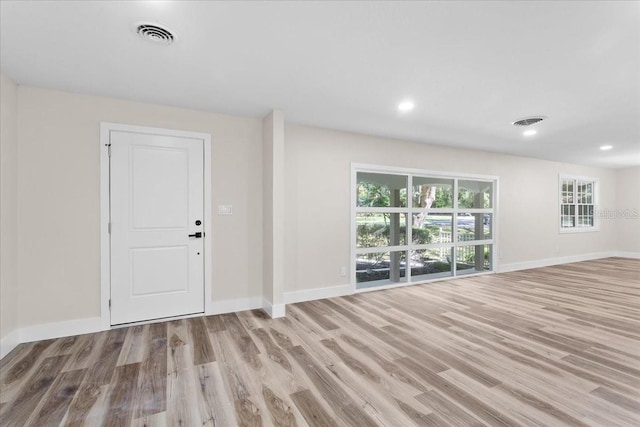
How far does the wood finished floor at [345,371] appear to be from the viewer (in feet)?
6.23

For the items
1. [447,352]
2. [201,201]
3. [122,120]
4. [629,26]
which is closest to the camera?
[629,26]

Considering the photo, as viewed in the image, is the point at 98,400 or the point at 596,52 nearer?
the point at 98,400

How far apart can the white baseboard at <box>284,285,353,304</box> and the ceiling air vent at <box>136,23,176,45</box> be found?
314 cm

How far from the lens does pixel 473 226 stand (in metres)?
6.08

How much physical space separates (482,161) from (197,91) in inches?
211

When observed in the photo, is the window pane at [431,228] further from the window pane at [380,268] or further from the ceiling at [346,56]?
the ceiling at [346,56]

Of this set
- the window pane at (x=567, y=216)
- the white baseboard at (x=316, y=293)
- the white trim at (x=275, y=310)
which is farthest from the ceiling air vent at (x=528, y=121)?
the window pane at (x=567, y=216)

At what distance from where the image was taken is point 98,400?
6.69 feet

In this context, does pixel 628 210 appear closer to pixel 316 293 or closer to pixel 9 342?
pixel 316 293

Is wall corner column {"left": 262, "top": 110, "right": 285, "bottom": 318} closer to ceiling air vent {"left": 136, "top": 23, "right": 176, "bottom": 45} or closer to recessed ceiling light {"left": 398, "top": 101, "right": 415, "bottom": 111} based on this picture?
recessed ceiling light {"left": 398, "top": 101, "right": 415, "bottom": 111}

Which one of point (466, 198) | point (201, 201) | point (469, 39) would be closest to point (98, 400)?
point (201, 201)

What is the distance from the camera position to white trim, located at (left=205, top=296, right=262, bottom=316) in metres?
3.71

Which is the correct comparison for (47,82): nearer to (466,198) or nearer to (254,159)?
(254,159)

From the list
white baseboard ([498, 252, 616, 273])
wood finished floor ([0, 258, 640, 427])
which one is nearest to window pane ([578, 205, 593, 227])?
white baseboard ([498, 252, 616, 273])
